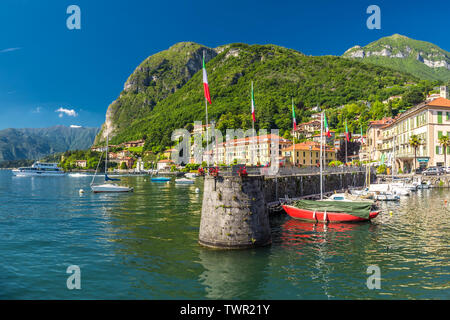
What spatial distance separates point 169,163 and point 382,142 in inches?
4556

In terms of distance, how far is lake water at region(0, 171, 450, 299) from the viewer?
13.9 meters

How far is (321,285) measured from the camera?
14477mm

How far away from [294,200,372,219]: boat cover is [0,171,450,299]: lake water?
4.29 feet

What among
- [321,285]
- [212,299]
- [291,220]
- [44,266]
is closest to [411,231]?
[291,220]

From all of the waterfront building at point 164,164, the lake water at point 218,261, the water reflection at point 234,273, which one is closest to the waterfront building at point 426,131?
the lake water at point 218,261

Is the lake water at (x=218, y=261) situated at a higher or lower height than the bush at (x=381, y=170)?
lower

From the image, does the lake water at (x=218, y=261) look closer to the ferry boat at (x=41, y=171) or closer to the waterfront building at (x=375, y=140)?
the waterfront building at (x=375, y=140)

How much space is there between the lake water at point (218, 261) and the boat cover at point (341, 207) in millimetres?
1308

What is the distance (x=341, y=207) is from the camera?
99.3ft

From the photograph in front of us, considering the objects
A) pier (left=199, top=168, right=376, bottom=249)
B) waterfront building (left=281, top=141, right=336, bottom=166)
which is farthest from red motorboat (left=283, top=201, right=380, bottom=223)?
waterfront building (left=281, top=141, right=336, bottom=166)

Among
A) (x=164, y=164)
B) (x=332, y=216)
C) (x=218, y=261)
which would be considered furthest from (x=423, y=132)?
(x=164, y=164)

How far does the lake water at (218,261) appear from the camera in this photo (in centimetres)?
1394

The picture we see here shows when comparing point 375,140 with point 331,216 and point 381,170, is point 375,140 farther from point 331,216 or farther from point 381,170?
point 331,216
